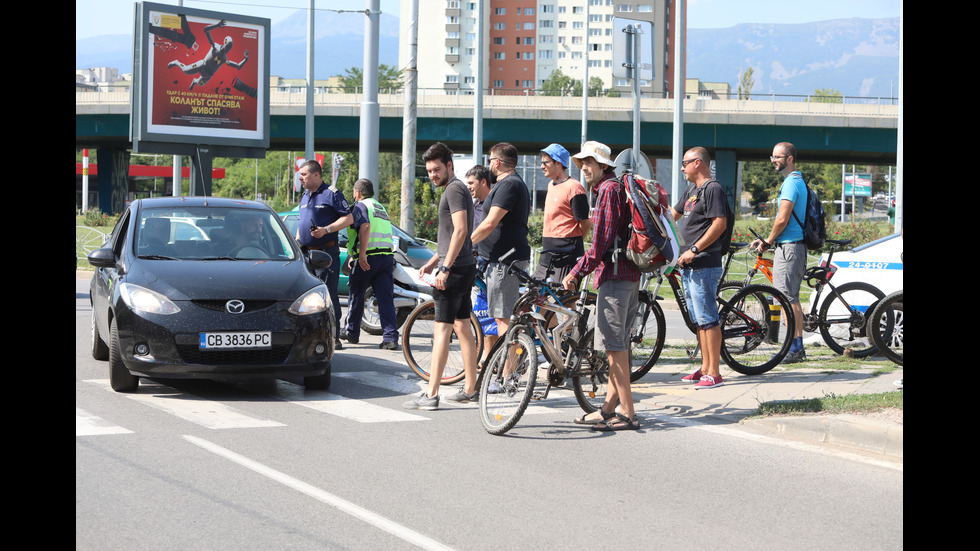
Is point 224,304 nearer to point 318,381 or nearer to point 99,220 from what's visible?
point 318,381

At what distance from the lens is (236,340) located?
8.20 metres

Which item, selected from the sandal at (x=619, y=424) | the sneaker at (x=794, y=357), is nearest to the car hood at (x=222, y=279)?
the sandal at (x=619, y=424)

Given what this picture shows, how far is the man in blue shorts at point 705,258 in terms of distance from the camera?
9.03 meters

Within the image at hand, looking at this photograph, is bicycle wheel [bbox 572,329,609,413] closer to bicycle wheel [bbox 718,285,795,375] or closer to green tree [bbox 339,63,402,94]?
bicycle wheel [bbox 718,285,795,375]

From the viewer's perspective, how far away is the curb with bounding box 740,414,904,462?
22.2 feet

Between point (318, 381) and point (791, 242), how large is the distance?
4.65 metres

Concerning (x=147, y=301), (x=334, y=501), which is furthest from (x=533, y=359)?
(x=147, y=301)

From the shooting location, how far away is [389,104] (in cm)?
5159

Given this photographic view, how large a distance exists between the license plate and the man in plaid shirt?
2.44 m

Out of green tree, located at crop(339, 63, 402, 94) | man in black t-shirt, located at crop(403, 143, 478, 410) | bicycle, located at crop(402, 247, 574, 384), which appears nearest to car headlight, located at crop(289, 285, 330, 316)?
bicycle, located at crop(402, 247, 574, 384)

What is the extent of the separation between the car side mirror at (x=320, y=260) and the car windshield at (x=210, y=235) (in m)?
0.18
